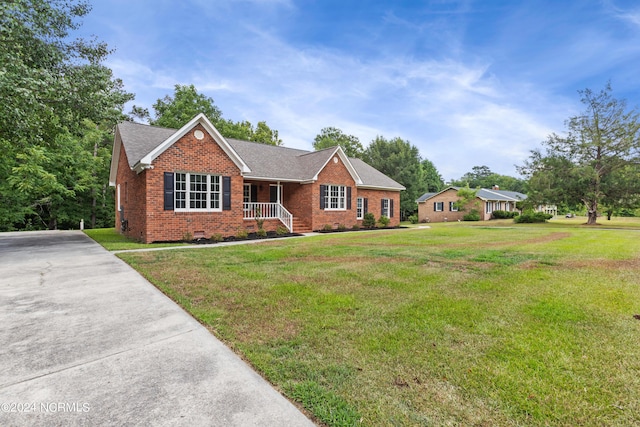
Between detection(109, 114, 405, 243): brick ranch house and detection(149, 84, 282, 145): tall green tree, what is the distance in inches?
546

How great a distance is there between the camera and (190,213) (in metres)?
12.6

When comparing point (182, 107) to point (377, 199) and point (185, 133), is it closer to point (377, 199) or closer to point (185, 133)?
point (185, 133)

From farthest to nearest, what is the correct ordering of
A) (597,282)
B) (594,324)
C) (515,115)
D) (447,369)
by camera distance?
(515,115) → (597,282) → (594,324) → (447,369)

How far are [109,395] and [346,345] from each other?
201 centimetres

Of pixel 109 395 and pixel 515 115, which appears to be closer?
pixel 109 395

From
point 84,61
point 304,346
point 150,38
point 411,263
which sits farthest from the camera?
point 150,38

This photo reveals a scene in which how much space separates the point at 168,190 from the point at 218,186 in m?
2.11

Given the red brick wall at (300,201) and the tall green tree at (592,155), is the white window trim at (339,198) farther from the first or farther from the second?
the tall green tree at (592,155)

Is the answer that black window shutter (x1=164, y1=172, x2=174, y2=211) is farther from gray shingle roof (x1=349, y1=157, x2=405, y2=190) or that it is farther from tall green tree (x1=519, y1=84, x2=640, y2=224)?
tall green tree (x1=519, y1=84, x2=640, y2=224)

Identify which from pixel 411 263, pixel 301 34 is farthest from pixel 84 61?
pixel 411 263

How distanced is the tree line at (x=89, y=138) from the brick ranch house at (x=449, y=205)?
208cm

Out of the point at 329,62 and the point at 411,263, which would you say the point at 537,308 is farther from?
the point at 329,62

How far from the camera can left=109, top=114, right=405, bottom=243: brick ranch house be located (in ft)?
39.3

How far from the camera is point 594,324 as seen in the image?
3.52 metres
